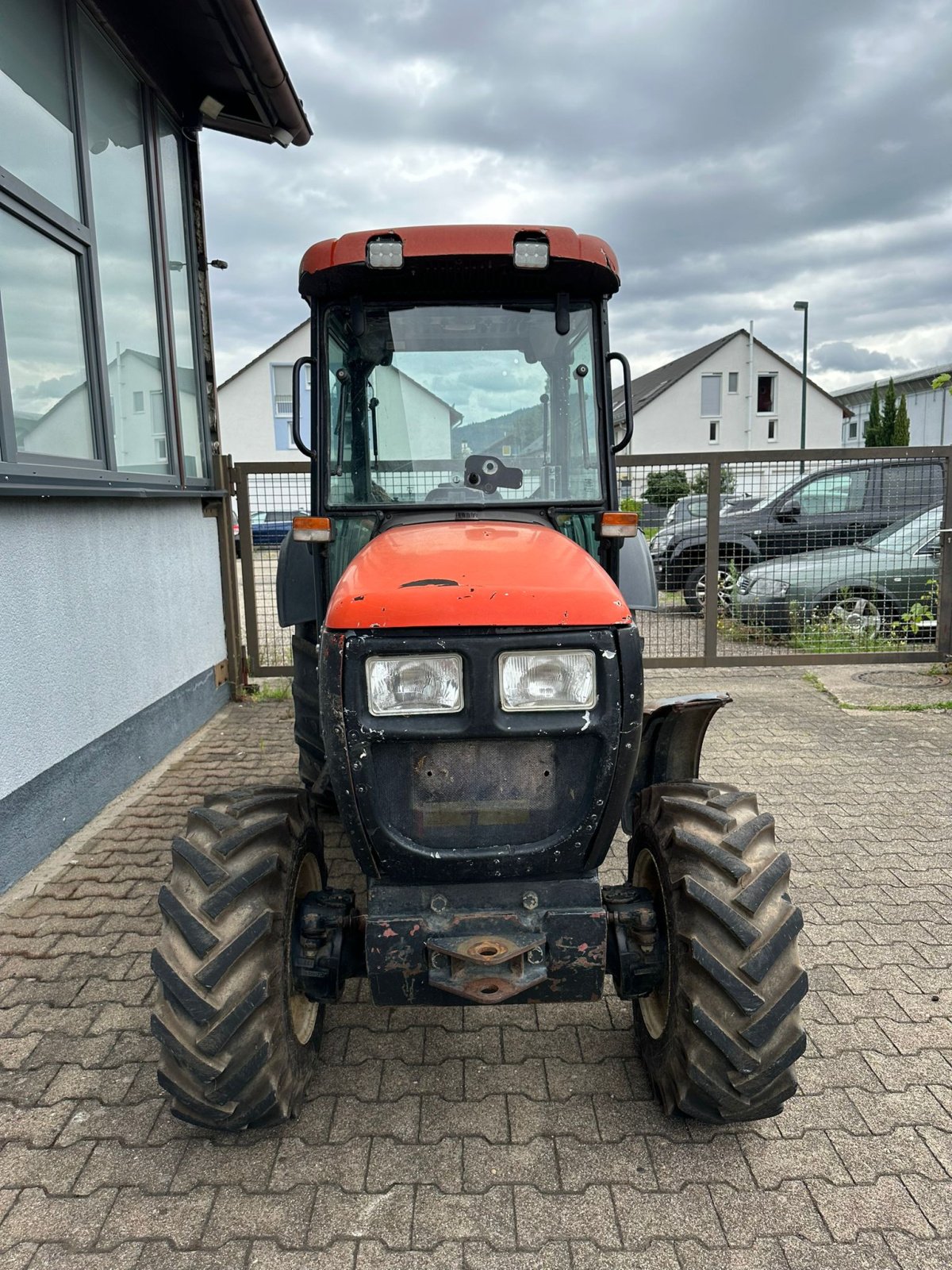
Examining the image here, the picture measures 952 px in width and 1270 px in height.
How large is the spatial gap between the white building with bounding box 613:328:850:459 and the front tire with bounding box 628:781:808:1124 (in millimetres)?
40210

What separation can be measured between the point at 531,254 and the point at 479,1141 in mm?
2566

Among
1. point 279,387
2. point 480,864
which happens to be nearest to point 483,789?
point 480,864

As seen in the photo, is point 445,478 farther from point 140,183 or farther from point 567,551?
point 140,183

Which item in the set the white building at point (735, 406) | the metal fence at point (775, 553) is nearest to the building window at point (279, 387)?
the white building at point (735, 406)

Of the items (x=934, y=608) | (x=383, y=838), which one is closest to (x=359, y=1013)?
(x=383, y=838)

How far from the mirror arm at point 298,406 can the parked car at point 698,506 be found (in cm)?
460

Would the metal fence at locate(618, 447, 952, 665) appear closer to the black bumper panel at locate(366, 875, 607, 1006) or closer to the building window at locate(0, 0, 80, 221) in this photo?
the building window at locate(0, 0, 80, 221)

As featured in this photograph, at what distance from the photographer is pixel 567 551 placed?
2.47 meters

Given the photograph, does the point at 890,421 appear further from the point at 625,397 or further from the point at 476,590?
the point at 476,590

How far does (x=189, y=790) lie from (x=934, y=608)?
6.25m

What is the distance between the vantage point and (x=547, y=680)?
6.92 ft

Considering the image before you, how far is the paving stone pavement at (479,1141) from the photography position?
2014 mm

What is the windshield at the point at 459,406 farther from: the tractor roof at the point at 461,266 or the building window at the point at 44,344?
the building window at the point at 44,344

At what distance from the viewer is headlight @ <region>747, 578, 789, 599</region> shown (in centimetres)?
738
